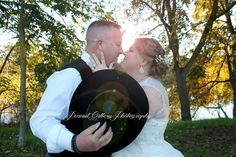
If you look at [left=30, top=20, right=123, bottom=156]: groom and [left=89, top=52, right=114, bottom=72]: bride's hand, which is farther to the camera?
[left=89, top=52, right=114, bottom=72]: bride's hand

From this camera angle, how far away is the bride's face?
395 cm

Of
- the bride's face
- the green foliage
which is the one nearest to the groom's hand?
the bride's face

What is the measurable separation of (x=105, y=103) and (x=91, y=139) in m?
0.33

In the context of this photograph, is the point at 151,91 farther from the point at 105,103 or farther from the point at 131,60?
the point at 105,103

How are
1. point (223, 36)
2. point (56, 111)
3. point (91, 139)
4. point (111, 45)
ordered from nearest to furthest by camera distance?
point (91, 139)
point (56, 111)
point (111, 45)
point (223, 36)

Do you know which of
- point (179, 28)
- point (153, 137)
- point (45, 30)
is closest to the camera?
point (153, 137)

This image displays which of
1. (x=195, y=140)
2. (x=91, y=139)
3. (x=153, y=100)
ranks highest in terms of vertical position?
(x=153, y=100)

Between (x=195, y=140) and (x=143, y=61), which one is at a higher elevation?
(x=143, y=61)

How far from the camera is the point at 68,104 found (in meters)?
3.24

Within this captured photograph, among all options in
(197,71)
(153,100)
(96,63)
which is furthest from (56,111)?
(197,71)

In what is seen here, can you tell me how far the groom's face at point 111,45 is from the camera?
344 centimetres

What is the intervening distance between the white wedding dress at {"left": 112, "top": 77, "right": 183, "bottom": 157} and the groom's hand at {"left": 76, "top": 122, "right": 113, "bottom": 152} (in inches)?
28.8

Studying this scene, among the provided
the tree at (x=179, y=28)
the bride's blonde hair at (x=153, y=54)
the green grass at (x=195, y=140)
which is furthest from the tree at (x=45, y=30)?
the bride's blonde hair at (x=153, y=54)

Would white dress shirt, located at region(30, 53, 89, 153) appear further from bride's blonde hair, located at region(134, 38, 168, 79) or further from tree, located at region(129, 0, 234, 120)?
tree, located at region(129, 0, 234, 120)
